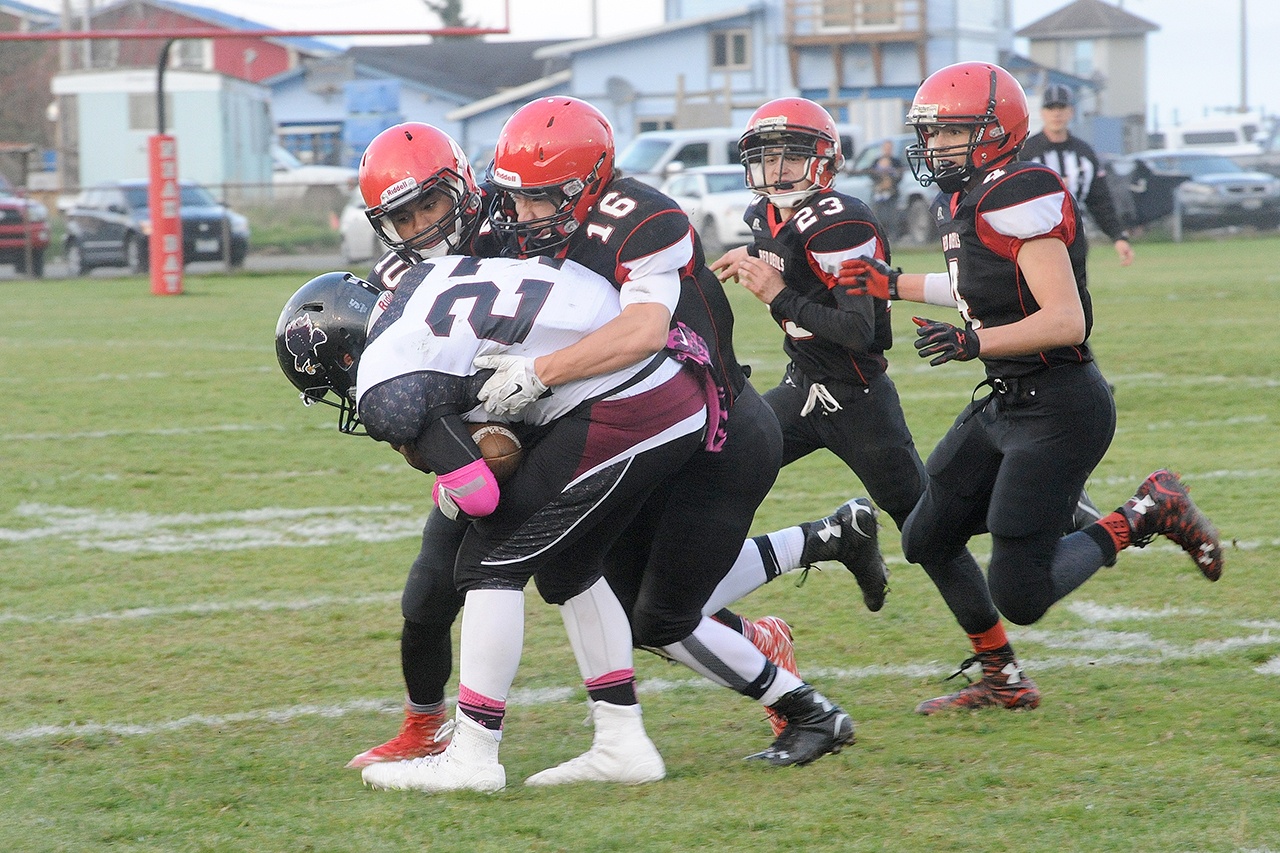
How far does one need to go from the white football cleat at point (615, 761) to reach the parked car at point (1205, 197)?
21759 millimetres

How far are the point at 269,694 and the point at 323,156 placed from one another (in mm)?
42372

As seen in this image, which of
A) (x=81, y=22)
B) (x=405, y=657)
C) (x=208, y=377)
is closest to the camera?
(x=405, y=657)

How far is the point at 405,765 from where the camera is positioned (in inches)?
122

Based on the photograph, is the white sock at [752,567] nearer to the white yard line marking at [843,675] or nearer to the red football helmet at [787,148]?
the white yard line marking at [843,675]

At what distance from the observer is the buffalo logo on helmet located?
10.5 ft

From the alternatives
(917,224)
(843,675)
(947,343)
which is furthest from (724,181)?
(947,343)

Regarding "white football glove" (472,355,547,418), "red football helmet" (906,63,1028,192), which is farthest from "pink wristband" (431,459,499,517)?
"red football helmet" (906,63,1028,192)

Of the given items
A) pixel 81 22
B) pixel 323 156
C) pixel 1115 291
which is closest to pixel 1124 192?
pixel 1115 291

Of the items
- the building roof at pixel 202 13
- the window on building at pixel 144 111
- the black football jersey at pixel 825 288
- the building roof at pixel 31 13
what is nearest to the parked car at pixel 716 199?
the building roof at pixel 202 13

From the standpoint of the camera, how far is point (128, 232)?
20438 millimetres

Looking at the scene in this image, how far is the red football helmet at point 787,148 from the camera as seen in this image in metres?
4.22

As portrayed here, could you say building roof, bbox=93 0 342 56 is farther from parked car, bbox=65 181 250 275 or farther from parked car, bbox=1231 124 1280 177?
parked car, bbox=1231 124 1280 177

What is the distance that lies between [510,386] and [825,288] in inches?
63.1

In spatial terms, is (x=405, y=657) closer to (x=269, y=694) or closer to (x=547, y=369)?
(x=269, y=694)
